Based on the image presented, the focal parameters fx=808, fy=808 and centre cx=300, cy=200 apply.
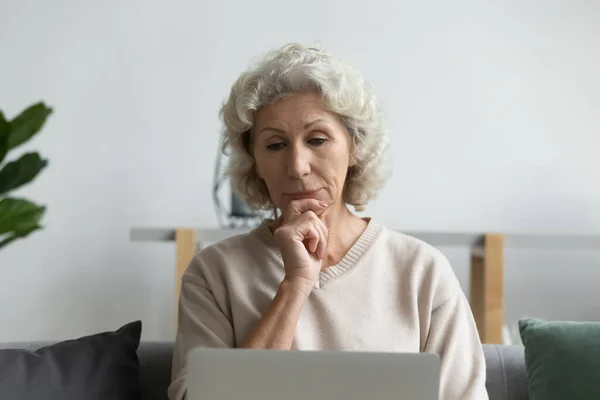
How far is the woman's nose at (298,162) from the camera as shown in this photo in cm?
170

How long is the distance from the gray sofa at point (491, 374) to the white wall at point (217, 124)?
1.33 metres

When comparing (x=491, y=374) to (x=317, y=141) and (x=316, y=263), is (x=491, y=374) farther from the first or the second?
(x=317, y=141)

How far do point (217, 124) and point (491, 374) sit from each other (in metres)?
1.71

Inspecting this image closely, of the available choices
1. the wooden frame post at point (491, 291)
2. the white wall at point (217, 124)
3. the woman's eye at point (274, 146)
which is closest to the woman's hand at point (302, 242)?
the woman's eye at point (274, 146)

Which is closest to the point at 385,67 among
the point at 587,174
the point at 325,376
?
the point at 587,174

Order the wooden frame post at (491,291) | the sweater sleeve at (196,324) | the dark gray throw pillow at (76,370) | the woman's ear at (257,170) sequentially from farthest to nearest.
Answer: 1. the wooden frame post at (491,291)
2. the woman's ear at (257,170)
3. the sweater sleeve at (196,324)
4. the dark gray throw pillow at (76,370)

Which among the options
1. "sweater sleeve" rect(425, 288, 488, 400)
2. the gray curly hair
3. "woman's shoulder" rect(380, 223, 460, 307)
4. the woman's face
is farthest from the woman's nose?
"sweater sleeve" rect(425, 288, 488, 400)

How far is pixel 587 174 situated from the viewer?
3.10 metres

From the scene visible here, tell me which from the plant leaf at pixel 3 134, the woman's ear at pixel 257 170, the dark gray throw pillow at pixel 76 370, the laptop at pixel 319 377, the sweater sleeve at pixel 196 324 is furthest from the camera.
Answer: the woman's ear at pixel 257 170

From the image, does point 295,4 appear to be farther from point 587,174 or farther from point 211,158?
point 587,174

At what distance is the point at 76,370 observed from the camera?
1.56m

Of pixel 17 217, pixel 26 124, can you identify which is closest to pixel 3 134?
pixel 26 124

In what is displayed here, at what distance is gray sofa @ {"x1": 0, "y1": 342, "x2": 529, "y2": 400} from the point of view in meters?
1.74

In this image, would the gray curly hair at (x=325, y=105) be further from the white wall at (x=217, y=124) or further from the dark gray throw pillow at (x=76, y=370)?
the white wall at (x=217, y=124)
